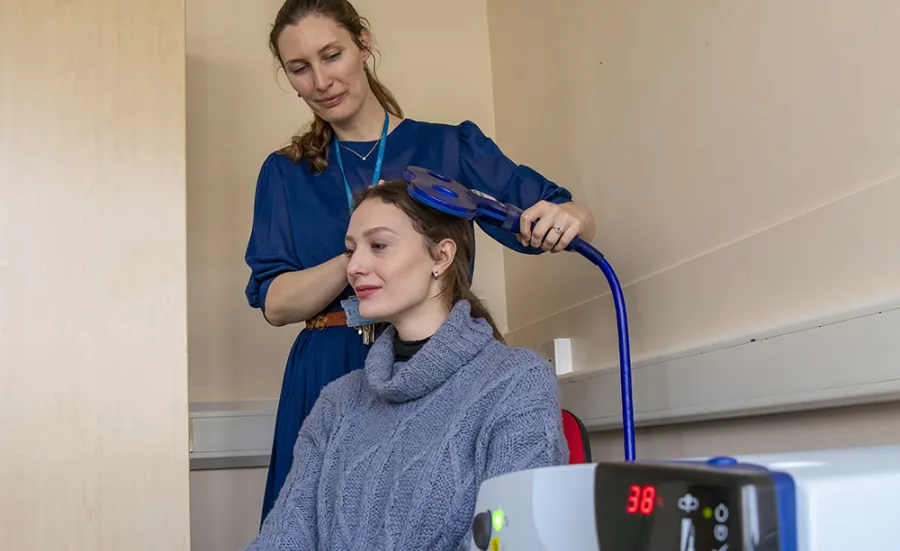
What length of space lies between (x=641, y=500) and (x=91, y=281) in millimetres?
1530

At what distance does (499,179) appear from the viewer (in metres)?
1.69

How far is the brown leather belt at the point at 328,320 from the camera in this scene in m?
1.67

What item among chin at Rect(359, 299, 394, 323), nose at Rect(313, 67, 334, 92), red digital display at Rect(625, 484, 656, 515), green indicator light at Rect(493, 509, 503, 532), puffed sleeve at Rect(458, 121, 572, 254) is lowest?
green indicator light at Rect(493, 509, 503, 532)

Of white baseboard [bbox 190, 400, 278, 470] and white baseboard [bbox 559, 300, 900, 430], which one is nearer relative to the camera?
white baseboard [bbox 559, 300, 900, 430]

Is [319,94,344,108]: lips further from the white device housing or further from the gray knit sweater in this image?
the white device housing

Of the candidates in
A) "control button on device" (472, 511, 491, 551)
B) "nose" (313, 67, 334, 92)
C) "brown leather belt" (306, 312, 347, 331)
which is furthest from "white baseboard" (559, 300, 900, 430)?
"nose" (313, 67, 334, 92)

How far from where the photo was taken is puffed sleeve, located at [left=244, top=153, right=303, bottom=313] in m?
1.68

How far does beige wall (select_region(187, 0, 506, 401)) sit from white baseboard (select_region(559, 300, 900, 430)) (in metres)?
→ 0.93

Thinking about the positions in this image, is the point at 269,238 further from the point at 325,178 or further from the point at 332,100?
the point at 332,100

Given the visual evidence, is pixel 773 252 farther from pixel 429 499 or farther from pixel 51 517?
pixel 51 517

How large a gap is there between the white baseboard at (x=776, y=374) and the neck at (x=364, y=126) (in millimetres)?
623

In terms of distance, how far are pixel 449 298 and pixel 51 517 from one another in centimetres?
90

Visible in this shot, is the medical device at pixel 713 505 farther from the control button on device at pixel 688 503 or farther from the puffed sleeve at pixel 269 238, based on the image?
the puffed sleeve at pixel 269 238

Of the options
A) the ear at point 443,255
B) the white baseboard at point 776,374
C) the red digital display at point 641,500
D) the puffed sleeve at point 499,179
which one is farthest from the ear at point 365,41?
→ the red digital display at point 641,500
